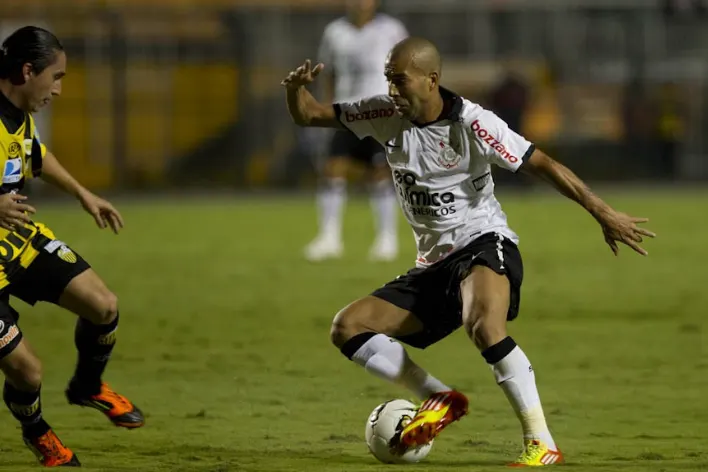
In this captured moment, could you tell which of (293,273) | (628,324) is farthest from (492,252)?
(293,273)

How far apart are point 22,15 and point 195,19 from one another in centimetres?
292

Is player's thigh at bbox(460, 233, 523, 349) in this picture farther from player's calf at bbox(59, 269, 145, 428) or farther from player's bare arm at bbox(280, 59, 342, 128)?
player's calf at bbox(59, 269, 145, 428)

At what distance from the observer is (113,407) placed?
6609mm

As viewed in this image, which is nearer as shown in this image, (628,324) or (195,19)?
(628,324)

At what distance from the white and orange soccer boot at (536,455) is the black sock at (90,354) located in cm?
200

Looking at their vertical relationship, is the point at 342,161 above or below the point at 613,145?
above

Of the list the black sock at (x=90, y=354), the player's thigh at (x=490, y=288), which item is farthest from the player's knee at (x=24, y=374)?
the player's thigh at (x=490, y=288)

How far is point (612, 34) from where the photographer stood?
25.8 metres

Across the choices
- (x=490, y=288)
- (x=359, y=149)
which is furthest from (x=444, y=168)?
(x=359, y=149)

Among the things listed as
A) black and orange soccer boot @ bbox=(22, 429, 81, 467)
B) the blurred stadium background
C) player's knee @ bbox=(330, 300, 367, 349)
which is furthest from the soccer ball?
the blurred stadium background

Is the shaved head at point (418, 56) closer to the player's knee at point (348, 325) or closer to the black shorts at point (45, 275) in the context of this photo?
the player's knee at point (348, 325)

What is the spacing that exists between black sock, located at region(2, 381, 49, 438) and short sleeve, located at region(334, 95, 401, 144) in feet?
5.94

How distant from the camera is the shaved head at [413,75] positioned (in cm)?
605

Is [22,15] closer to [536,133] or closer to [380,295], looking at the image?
[536,133]
